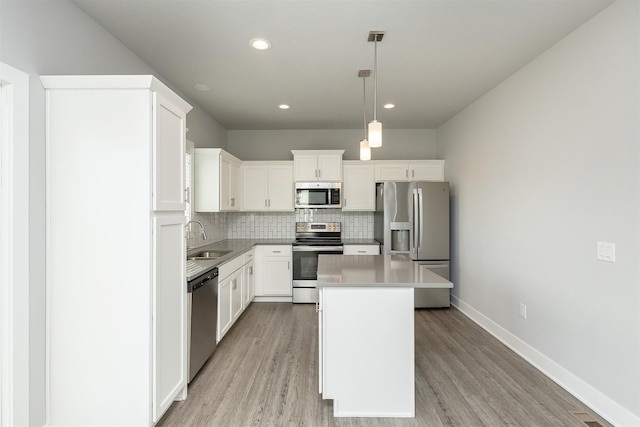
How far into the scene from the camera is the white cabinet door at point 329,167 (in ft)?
15.9

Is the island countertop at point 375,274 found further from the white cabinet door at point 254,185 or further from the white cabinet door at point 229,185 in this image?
the white cabinet door at point 254,185

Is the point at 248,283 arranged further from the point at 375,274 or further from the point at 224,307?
the point at 375,274

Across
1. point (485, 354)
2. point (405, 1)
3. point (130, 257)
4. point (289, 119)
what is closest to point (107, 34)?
point (130, 257)

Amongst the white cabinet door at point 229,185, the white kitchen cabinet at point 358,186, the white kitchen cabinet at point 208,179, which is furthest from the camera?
the white kitchen cabinet at point 358,186

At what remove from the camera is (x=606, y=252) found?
2.12 metres

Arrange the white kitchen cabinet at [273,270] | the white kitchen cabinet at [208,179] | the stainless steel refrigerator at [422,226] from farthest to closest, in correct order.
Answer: the white kitchen cabinet at [273,270] → the stainless steel refrigerator at [422,226] → the white kitchen cabinet at [208,179]

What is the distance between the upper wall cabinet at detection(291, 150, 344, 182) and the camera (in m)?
4.86

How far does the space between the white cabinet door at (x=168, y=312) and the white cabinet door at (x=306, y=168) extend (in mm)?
2779

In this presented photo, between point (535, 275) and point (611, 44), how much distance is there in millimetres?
1789

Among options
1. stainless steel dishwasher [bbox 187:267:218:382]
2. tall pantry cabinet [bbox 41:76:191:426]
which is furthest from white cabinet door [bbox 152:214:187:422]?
stainless steel dishwasher [bbox 187:267:218:382]

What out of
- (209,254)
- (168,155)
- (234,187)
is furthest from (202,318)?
(234,187)

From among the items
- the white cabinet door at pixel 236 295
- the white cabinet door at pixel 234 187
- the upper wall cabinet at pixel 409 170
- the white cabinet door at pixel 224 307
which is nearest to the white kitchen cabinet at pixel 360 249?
the upper wall cabinet at pixel 409 170

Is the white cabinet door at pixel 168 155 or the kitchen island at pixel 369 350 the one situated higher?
the white cabinet door at pixel 168 155

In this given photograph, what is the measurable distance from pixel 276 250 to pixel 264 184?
105 centimetres
